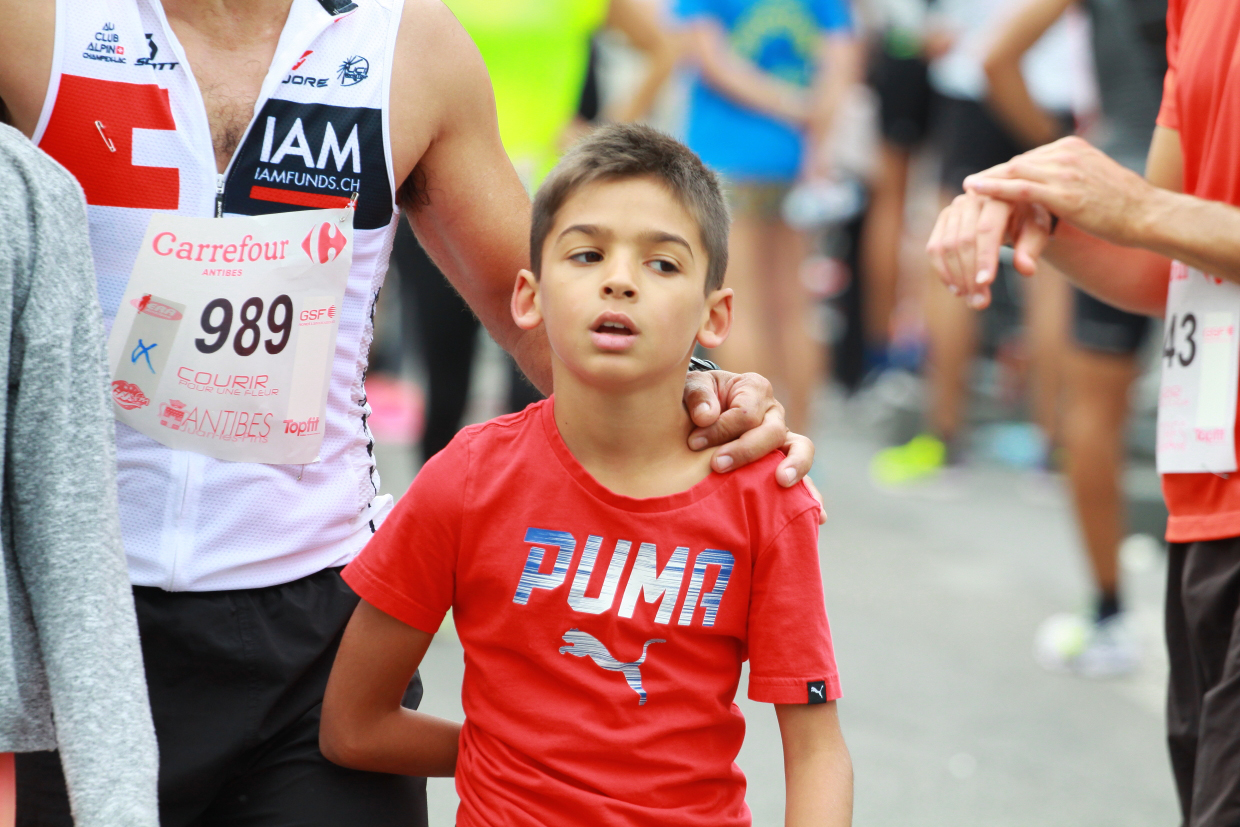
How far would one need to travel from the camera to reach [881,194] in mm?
7988

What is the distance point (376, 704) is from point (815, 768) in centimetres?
55

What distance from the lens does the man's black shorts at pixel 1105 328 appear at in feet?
12.2

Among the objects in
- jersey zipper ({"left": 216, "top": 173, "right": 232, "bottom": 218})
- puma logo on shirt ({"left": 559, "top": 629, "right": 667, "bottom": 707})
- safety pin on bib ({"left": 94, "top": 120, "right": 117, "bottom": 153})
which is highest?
safety pin on bib ({"left": 94, "top": 120, "right": 117, "bottom": 153})

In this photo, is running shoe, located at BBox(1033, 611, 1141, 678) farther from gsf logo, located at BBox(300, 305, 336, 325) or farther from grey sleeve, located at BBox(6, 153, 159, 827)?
grey sleeve, located at BBox(6, 153, 159, 827)

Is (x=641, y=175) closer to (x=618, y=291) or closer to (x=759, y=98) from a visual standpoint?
(x=618, y=291)

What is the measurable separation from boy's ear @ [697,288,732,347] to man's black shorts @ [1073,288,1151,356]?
225 centimetres

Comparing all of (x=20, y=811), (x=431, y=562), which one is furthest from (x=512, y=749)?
(x=20, y=811)

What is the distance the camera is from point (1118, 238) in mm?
1903

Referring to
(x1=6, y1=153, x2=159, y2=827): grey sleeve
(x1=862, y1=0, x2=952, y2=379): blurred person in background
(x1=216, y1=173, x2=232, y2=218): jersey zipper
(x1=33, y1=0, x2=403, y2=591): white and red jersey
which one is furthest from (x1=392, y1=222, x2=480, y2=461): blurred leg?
(x1=862, y1=0, x2=952, y2=379): blurred person in background

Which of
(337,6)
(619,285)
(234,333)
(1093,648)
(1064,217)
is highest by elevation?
(337,6)

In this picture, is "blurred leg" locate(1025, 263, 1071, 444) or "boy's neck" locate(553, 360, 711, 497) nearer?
"boy's neck" locate(553, 360, 711, 497)

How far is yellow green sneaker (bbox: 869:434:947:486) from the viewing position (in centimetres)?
657

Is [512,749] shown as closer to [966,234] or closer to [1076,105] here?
[966,234]

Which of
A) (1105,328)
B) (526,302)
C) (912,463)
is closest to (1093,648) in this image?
(1105,328)
